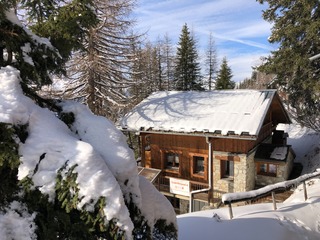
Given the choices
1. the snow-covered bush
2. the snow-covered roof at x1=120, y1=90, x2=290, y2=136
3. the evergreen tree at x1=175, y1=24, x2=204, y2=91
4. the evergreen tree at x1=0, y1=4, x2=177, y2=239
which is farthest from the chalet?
the evergreen tree at x1=175, y1=24, x2=204, y2=91

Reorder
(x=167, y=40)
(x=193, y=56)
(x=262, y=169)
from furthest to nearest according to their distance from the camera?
(x=167, y=40) → (x=193, y=56) → (x=262, y=169)

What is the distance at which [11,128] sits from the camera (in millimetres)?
2338

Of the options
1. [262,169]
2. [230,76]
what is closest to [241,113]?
[262,169]

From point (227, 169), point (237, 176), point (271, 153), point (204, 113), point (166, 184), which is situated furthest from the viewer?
point (166, 184)

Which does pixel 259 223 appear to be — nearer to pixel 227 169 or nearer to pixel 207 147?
pixel 207 147

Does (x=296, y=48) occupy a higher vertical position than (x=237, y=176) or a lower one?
higher

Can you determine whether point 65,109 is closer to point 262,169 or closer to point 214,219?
point 214,219

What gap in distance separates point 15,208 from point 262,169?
14.0 m

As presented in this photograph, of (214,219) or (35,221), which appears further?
(214,219)

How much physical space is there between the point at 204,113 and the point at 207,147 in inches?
71.1

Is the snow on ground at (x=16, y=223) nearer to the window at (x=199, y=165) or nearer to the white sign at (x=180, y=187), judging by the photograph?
the white sign at (x=180, y=187)

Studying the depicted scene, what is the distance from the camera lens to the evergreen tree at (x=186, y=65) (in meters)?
35.0

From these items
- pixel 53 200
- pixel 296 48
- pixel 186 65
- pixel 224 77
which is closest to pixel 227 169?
pixel 296 48

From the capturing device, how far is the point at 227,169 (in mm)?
13969
